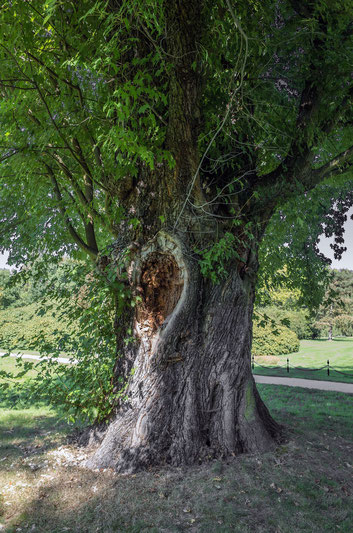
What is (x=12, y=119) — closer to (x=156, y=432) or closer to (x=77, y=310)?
(x=77, y=310)

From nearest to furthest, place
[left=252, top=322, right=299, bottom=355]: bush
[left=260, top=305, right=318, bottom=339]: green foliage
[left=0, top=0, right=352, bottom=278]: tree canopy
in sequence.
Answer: [left=0, top=0, right=352, bottom=278]: tree canopy
[left=252, top=322, right=299, bottom=355]: bush
[left=260, top=305, right=318, bottom=339]: green foliage

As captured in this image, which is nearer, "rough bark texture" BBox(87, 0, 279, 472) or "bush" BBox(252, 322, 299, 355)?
"rough bark texture" BBox(87, 0, 279, 472)

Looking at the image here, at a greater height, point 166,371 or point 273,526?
point 166,371

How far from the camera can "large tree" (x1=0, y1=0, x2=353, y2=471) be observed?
158 inches

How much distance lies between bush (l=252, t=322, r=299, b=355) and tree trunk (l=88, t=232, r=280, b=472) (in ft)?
46.8

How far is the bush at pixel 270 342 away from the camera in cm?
1873

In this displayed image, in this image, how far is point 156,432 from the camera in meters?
4.04

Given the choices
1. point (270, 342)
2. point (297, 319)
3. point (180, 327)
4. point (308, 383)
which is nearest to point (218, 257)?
point (180, 327)

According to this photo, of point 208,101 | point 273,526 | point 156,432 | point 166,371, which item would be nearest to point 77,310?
point 166,371

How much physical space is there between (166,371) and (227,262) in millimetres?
1561

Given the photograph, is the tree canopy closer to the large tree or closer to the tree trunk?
the large tree

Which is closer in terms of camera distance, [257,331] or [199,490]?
[199,490]

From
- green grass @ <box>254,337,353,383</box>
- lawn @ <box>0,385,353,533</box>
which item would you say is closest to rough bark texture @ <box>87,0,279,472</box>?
lawn @ <box>0,385,353,533</box>

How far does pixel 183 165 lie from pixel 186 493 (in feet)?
11.7
